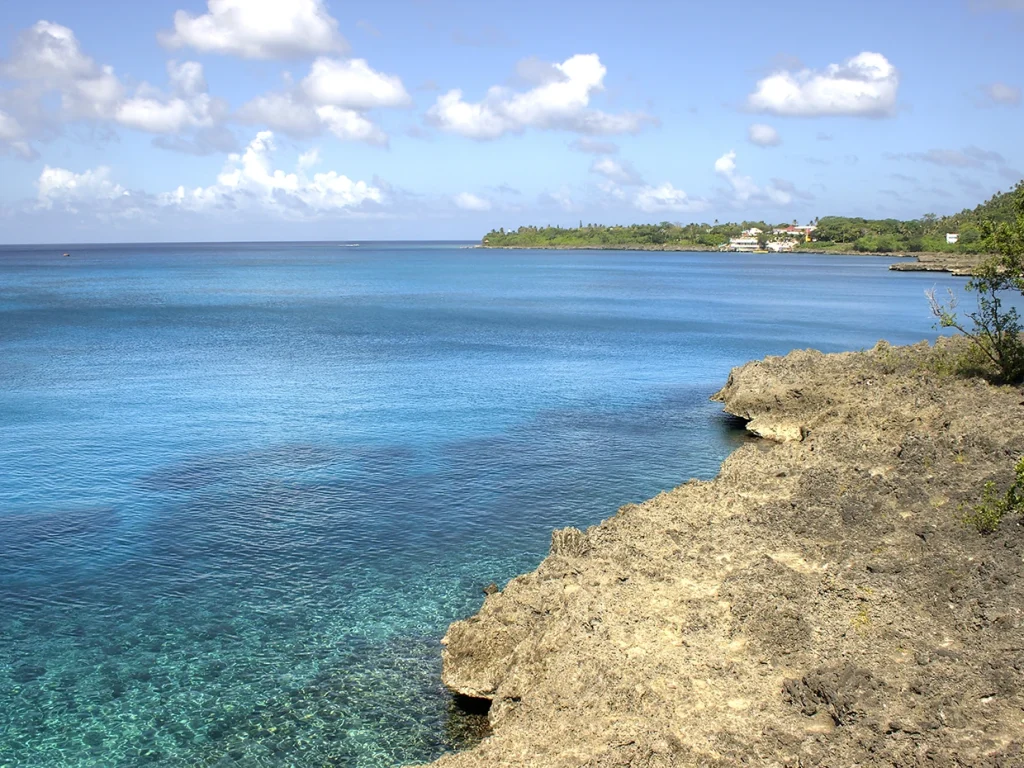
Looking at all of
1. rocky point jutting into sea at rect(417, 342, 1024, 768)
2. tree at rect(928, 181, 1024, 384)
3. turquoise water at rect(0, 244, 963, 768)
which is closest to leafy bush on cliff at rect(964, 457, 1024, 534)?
rocky point jutting into sea at rect(417, 342, 1024, 768)

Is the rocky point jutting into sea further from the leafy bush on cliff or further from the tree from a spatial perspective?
the tree

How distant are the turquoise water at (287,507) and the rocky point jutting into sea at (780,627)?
383 centimetres

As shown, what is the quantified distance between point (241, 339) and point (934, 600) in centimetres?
7921

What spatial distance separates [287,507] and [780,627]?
2303 centimetres

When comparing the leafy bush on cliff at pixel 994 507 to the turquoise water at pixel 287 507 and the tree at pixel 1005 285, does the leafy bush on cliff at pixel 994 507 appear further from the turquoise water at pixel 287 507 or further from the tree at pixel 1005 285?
the tree at pixel 1005 285

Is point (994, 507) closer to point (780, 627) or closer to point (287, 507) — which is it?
point (780, 627)

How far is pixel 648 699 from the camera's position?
1764 centimetres

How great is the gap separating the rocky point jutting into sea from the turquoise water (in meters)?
3.83

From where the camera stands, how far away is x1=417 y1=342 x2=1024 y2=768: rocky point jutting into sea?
16125 mm

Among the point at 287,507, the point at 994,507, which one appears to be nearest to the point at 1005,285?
the point at 994,507

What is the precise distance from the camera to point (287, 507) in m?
36.6

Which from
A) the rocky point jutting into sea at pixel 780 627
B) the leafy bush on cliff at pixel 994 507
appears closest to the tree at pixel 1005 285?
the rocky point jutting into sea at pixel 780 627

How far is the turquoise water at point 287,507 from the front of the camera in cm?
2223

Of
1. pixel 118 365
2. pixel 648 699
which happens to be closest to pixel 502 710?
pixel 648 699
